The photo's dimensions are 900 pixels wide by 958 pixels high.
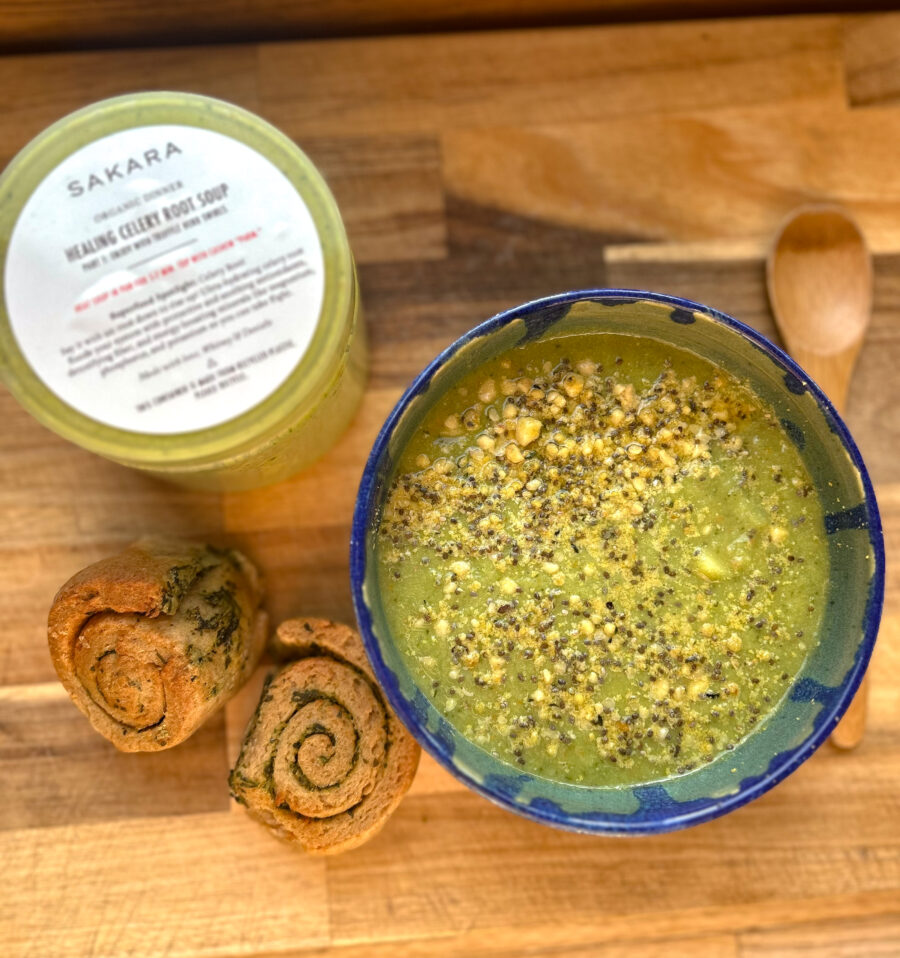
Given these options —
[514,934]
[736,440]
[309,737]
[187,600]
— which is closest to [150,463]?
[187,600]

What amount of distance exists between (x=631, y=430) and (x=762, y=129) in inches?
18.9

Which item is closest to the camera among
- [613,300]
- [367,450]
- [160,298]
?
[160,298]

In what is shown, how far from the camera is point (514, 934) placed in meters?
1.11

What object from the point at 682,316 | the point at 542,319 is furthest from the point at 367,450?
the point at 682,316

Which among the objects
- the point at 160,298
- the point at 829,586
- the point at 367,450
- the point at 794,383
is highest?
the point at 160,298

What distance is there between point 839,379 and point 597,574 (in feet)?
1.42

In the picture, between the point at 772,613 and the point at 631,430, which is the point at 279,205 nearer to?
the point at 631,430

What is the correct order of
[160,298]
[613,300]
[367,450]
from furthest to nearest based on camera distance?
[367,450] < [613,300] < [160,298]

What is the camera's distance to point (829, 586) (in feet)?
3.13

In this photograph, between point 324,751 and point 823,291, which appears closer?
point 324,751

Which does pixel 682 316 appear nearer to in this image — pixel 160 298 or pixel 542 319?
pixel 542 319

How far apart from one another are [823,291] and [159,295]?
786 millimetres

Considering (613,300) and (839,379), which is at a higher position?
(613,300)

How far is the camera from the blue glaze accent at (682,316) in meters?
0.91
